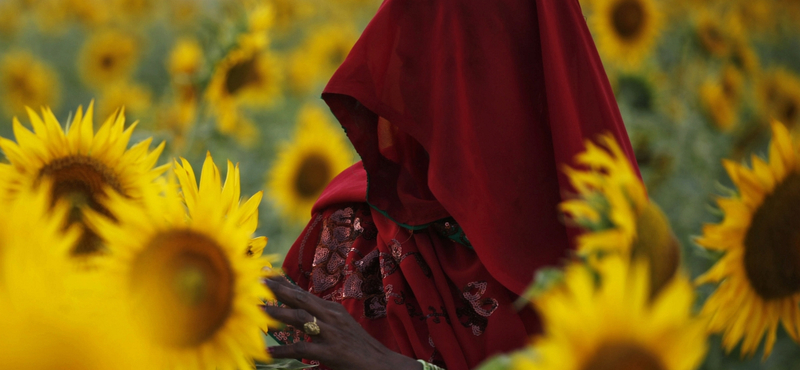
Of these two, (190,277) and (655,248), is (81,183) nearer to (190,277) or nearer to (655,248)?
(190,277)

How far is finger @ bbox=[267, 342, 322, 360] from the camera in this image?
2.58ft

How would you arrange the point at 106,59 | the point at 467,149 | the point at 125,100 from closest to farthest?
the point at 467,149
the point at 125,100
the point at 106,59

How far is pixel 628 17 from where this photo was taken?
2789 mm

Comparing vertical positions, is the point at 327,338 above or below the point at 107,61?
below

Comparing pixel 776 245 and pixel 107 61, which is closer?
pixel 776 245

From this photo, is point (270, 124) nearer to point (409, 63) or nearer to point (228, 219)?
point (409, 63)

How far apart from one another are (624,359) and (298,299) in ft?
1.60

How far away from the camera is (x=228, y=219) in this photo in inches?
26.0

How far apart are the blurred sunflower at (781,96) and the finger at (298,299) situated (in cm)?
208

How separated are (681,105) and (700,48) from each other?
0.75 feet

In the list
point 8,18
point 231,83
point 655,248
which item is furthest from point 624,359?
point 8,18

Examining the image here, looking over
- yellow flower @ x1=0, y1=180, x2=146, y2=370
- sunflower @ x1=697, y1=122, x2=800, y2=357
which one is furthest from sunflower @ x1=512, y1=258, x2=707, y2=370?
sunflower @ x1=697, y1=122, x2=800, y2=357

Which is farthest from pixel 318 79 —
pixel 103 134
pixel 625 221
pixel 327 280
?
pixel 625 221

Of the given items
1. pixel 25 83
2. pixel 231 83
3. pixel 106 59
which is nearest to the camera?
pixel 231 83
